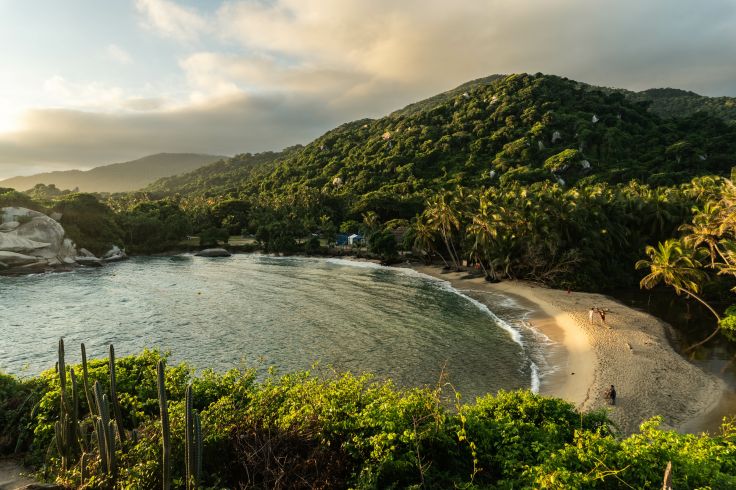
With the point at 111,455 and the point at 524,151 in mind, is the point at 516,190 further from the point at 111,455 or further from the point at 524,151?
the point at 111,455

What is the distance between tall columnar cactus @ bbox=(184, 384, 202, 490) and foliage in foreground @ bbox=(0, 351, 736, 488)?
0.66m

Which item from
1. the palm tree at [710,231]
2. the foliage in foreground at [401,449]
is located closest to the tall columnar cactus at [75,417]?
the foliage in foreground at [401,449]

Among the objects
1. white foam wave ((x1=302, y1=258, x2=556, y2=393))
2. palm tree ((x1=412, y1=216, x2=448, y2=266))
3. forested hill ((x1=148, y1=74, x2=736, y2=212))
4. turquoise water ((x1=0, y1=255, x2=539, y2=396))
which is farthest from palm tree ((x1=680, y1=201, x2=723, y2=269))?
forested hill ((x1=148, y1=74, x2=736, y2=212))

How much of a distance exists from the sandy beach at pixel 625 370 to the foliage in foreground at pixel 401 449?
508 inches

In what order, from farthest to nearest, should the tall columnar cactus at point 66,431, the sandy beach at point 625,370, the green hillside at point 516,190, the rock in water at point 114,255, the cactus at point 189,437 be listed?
1. the rock in water at point 114,255
2. the green hillside at point 516,190
3. the sandy beach at point 625,370
4. the tall columnar cactus at point 66,431
5. the cactus at point 189,437

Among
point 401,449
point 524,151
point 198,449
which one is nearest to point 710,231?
point 401,449

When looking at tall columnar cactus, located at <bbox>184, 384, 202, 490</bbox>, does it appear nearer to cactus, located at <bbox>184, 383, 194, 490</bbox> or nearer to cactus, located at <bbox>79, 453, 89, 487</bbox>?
cactus, located at <bbox>184, 383, 194, 490</bbox>

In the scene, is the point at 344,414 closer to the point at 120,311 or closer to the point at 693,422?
the point at 693,422

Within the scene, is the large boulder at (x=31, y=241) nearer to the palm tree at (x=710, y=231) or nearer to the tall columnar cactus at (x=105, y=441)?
the tall columnar cactus at (x=105, y=441)

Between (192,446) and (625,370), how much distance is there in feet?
107

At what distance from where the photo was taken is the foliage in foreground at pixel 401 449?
34.5 feet

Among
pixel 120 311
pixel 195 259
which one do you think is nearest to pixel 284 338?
pixel 120 311

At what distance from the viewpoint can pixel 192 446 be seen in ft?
34.7

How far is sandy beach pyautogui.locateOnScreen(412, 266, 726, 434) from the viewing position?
25141 mm
